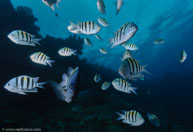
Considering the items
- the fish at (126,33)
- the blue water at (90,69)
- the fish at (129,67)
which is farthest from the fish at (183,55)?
the fish at (126,33)

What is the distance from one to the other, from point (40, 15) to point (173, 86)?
106ft

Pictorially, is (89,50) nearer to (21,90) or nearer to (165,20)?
(165,20)

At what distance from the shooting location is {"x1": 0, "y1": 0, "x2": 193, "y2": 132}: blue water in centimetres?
769

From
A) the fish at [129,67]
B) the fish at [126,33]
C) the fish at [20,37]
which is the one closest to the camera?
the fish at [126,33]

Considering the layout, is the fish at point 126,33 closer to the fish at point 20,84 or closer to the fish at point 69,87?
the fish at point 69,87

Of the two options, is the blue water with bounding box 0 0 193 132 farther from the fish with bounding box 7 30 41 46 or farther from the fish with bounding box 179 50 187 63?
the fish with bounding box 179 50 187 63

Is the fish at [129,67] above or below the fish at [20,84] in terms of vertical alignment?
above

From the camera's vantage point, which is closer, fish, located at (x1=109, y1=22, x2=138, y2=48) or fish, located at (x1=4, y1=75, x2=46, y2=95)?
fish, located at (x1=109, y1=22, x2=138, y2=48)

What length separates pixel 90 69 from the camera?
14938mm

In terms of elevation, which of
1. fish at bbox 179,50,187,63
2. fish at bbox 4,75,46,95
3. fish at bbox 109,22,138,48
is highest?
fish at bbox 179,50,187,63

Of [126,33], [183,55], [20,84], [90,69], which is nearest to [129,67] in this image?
[126,33]

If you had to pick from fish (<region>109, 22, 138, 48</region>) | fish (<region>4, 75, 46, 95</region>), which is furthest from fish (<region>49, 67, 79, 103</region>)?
fish (<region>4, 75, 46, 95</region>)

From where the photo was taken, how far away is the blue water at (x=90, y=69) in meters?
7.69

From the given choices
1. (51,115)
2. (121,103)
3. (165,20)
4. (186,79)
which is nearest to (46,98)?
(51,115)
